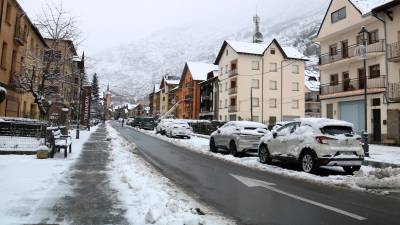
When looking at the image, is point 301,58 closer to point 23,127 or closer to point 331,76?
point 331,76

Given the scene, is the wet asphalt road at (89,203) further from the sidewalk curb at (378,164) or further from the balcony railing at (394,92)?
the balcony railing at (394,92)

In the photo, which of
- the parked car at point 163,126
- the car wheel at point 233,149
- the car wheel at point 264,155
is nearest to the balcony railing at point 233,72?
the parked car at point 163,126

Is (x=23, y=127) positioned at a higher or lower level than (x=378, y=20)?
lower

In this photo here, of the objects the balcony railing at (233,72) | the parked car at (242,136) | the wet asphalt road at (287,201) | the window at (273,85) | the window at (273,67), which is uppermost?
the window at (273,67)

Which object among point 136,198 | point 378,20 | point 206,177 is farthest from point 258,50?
point 136,198

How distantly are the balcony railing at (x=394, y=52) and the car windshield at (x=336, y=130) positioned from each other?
18632mm

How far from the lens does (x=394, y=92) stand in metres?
29.2

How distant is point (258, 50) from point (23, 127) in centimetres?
4653

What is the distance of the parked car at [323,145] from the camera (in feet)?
41.0

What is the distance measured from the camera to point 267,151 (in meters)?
15.4

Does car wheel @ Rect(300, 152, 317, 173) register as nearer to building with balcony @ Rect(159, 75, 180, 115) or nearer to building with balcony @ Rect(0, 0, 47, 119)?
building with balcony @ Rect(0, 0, 47, 119)

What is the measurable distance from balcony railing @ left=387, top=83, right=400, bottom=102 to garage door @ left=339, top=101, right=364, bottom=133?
3.83m

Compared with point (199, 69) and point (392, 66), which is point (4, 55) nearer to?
point (392, 66)

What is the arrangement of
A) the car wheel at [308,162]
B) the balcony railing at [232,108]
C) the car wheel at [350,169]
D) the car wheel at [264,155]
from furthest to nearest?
the balcony railing at [232,108] < the car wheel at [264,155] < the car wheel at [350,169] < the car wheel at [308,162]
